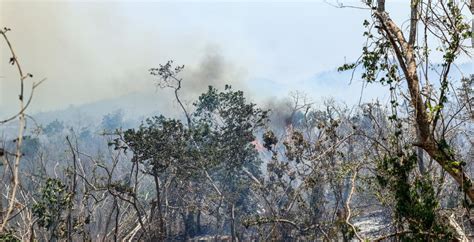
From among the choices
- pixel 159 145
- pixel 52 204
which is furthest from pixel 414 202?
pixel 52 204

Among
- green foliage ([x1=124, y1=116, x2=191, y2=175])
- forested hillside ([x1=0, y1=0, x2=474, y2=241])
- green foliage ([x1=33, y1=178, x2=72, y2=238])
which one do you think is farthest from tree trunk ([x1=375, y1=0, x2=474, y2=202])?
green foliage ([x1=33, y1=178, x2=72, y2=238])

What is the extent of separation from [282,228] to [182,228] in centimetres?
767

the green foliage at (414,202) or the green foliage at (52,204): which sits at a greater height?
the green foliage at (52,204)

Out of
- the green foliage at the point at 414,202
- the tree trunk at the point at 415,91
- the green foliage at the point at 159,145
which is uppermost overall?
the green foliage at the point at 159,145

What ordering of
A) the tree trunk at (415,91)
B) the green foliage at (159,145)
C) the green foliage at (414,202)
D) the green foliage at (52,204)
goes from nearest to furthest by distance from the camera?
the tree trunk at (415,91), the green foliage at (414,202), the green foliage at (52,204), the green foliage at (159,145)

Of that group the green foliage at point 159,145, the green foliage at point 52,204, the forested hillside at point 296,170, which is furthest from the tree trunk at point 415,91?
the green foliage at point 52,204

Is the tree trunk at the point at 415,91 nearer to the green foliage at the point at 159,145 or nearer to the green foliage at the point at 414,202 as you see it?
the green foliage at the point at 414,202

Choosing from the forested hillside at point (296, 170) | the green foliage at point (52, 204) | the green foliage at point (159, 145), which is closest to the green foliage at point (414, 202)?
the forested hillside at point (296, 170)

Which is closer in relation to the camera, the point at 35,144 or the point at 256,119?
the point at 256,119

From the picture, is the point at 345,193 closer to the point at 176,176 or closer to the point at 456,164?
the point at 176,176

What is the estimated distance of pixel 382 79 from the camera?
19.6 ft

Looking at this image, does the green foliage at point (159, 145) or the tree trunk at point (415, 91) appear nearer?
the tree trunk at point (415, 91)

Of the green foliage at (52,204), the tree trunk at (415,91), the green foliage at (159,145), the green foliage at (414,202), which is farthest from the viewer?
the green foliage at (159,145)

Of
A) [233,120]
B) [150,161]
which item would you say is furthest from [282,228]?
[150,161]
